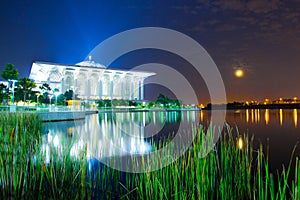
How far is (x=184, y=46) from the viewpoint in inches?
616

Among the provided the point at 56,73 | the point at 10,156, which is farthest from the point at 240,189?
the point at 56,73

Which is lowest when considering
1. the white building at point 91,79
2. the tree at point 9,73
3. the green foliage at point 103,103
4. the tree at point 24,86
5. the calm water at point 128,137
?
the calm water at point 128,137

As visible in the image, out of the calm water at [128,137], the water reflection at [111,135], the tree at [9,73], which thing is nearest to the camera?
the water reflection at [111,135]

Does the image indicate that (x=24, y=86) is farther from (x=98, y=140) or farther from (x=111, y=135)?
(x=98, y=140)

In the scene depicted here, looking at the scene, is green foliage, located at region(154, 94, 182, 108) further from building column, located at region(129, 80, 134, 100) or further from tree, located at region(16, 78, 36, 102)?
tree, located at region(16, 78, 36, 102)

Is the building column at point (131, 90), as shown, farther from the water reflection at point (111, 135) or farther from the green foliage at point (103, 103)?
the water reflection at point (111, 135)

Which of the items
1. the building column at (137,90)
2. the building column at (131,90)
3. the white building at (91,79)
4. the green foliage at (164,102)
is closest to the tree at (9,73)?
the white building at (91,79)

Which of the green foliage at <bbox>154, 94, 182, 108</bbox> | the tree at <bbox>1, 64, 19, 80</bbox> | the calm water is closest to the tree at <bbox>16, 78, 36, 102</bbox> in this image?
the tree at <bbox>1, 64, 19, 80</bbox>

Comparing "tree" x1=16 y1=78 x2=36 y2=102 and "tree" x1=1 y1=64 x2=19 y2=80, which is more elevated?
"tree" x1=1 y1=64 x2=19 y2=80

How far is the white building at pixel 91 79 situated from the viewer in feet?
93.7

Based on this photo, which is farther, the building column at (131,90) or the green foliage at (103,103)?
the building column at (131,90)

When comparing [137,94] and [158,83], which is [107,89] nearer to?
[137,94]

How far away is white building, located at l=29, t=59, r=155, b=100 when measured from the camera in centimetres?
2856

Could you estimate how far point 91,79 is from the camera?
3222 centimetres
